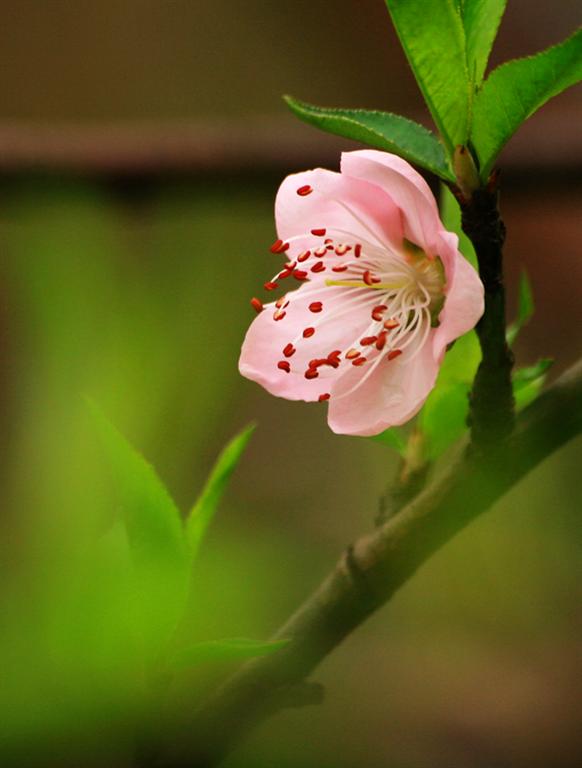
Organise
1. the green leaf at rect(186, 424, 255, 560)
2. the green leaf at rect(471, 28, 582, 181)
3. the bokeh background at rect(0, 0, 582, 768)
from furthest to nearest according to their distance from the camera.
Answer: the bokeh background at rect(0, 0, 582, 768) < the green leaf at rect(186, 424, 255, 560) < the green leaf at rect(471, 28, 582, 181)

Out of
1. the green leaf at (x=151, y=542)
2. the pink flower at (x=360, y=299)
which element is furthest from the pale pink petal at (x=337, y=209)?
the green leaf at (x=151, y=542)

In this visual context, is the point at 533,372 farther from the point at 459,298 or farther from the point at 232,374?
the point at 232,374

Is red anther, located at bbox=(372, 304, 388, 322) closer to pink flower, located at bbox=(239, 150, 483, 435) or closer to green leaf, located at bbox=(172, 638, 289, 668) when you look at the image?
pink flower, located at bbox=(239, 150, 483, 435)

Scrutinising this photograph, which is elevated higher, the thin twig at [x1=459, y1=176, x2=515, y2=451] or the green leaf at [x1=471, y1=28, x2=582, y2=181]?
the green leaf at [x1=471, y1=28, x2=582, y2=181]

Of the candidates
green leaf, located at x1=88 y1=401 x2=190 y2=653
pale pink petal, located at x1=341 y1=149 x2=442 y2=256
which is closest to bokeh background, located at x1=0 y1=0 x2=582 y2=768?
green leaf, located at x1=88 y1=401 x2=190 y2=653

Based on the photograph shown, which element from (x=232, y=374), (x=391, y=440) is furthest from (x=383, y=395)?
(x=232, y=374)

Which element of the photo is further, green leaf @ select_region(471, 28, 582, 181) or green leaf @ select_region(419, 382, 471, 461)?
green leaf @ select_region(419, 382, 471, 461)

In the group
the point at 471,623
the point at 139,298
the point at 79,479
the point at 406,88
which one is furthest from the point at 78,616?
the point at 406,88
